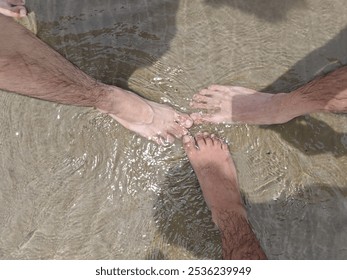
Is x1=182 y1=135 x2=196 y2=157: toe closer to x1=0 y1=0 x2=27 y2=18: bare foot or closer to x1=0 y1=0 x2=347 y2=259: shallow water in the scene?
x1=0 y1=0 x2=347 y2=259: shallow water

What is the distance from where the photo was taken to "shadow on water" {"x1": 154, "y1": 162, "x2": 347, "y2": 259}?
2.72 m

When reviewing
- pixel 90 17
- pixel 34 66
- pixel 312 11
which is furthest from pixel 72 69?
pixel 312 11

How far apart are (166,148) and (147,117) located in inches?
9.3

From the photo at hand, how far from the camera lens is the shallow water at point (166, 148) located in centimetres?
274

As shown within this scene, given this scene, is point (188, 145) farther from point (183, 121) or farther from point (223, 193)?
point (223, 193)

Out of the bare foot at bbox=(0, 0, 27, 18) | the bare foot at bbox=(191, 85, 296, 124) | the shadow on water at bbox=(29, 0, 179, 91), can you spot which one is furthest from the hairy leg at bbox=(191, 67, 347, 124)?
the bare foot at bbox=(0, 0, 27, 18)

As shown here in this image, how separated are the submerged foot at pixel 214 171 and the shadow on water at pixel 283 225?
0.08 metres

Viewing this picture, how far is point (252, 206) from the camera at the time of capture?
109 inches

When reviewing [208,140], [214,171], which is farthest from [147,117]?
[214,171]

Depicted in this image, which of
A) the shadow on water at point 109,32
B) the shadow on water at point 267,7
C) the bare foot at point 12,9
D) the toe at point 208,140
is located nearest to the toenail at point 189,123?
the toe at point 208,140

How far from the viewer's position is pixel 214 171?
2809mm

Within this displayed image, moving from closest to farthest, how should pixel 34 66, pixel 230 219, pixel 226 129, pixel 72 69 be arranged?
pixel 34 66 → pixel 72 69 → pixel 230 219 → pixel 226 129

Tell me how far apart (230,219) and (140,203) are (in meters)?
0.56
